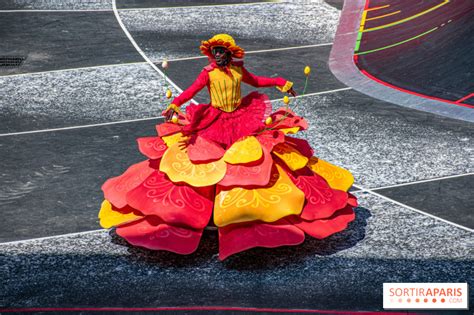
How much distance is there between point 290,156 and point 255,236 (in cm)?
126

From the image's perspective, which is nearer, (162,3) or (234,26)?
(234,26)

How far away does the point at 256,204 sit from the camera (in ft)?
31.4

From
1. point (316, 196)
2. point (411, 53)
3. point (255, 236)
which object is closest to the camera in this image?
point (255, 236)

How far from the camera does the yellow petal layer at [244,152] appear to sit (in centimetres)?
974

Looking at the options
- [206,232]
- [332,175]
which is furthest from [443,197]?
[206,232]

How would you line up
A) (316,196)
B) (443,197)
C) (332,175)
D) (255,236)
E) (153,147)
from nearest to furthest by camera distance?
(255,236)
(316,196)
(153,147)
(332,175)
(443,197)

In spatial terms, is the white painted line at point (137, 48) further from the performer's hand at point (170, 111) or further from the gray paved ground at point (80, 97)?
the performer's hand at point (170, 111)

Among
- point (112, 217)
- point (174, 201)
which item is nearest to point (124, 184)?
point (112, 217)

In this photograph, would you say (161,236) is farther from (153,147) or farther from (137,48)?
(137,48)

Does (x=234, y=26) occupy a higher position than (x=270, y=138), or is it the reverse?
(x=270, y=138)

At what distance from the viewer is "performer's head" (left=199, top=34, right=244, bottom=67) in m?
10.0

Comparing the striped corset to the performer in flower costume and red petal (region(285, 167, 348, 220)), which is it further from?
red petal (region(285, 167, 348, 220))

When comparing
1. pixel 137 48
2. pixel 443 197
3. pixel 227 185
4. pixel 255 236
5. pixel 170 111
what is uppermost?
pixel 170 111

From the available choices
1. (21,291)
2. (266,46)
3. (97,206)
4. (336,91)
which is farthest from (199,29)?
(21,291)
